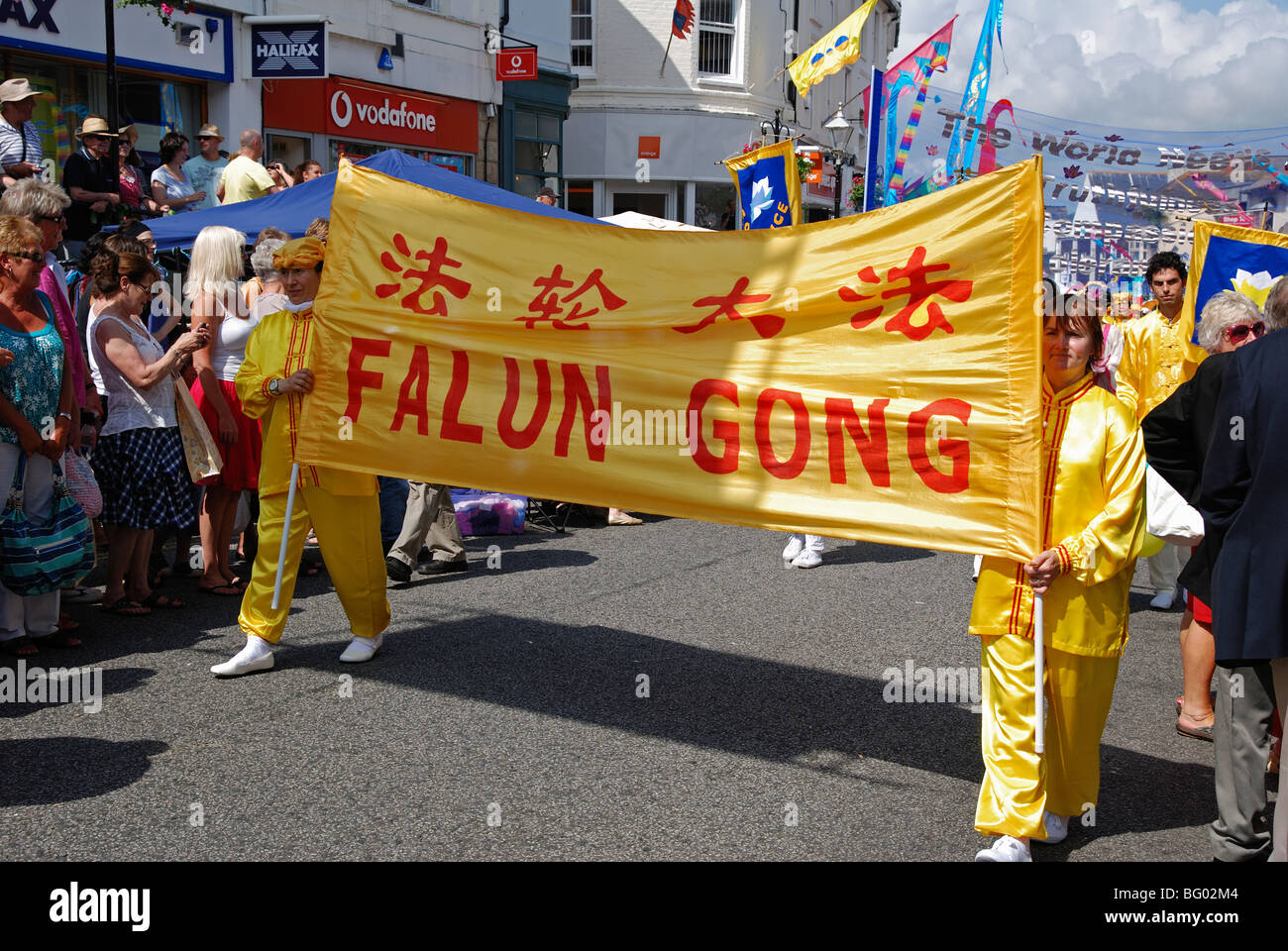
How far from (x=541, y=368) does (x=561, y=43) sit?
22.7 meters

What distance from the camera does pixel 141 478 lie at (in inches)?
269

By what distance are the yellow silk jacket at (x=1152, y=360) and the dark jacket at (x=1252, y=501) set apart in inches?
168

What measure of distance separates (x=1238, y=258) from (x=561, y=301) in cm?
412

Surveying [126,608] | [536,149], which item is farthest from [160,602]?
[536,149]

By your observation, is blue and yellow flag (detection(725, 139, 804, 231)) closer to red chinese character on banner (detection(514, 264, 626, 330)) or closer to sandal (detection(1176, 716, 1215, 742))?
red chinese character on banner (detection(514, 264, 626, 330))

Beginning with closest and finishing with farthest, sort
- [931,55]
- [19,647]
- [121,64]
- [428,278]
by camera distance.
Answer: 1. [428,278]
2. [19,647]
3. [121,64]
4. [931,55]

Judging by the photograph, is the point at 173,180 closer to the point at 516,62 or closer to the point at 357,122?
the point at 357,122

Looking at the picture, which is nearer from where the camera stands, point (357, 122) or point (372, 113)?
point (357, 122)

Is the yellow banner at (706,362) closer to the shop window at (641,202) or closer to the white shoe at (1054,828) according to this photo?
the white shoe at (1054,828)

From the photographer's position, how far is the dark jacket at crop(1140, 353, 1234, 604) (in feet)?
13.6

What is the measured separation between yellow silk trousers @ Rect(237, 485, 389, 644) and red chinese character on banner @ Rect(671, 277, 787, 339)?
2.06m

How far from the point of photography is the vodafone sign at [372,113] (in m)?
17.7

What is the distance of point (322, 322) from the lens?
5359 millimetres

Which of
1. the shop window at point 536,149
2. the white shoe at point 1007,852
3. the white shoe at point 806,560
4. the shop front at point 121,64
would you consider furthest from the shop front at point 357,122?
the white shoe at point 1007,852
